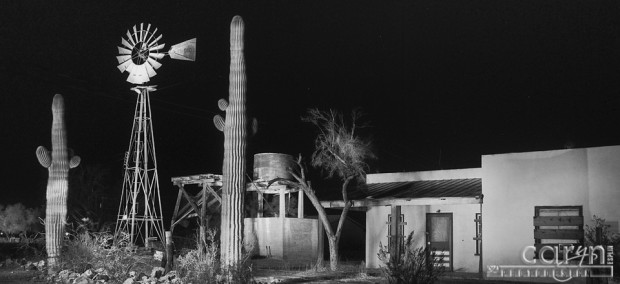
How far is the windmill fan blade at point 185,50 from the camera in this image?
20469 mm

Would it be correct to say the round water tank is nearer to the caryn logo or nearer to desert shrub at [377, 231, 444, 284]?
the caryn logo

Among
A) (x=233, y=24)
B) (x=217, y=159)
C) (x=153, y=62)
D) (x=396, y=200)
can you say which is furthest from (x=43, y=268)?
(x=217, y=159)

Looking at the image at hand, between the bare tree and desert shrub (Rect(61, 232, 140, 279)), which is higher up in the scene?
the bare tree

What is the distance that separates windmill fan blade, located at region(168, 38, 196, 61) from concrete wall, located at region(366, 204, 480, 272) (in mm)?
8547

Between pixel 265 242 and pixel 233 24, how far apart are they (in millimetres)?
14684

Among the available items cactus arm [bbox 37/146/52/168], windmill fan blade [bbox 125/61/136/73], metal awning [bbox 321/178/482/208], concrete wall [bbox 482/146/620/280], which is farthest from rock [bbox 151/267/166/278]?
windmill fan blade [bbox 125/61/136/73]

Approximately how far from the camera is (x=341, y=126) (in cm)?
2288

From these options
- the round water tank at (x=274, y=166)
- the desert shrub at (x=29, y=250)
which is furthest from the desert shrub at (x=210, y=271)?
the round water tank at (x=274, y=166)

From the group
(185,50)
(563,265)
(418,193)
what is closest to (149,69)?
(185,50)

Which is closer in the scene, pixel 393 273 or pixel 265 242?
pixel 393 273

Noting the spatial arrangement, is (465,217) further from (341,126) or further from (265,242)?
(265,242)

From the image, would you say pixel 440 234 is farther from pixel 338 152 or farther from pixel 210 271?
pixel 210 271

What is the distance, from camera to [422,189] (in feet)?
73.8

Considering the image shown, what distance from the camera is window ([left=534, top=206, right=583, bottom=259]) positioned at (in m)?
18.0
